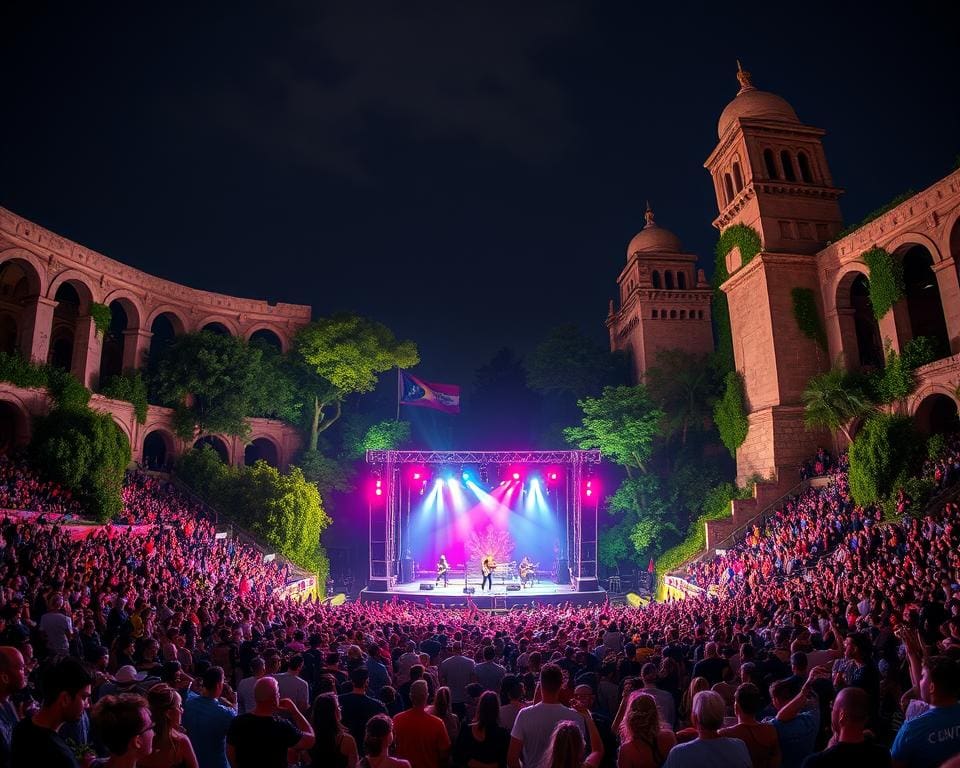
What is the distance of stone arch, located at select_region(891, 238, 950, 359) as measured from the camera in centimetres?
2441

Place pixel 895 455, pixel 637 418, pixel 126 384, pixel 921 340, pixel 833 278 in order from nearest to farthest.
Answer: pixel 895 455
pixel 921 340
pixel 833 278
pixel 126 384
pixel 637 418

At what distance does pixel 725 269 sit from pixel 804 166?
611cm

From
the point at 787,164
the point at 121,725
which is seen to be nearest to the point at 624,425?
the point at 787,164

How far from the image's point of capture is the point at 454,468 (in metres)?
35.1

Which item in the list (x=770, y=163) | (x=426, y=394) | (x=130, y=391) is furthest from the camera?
(x=426, y=394)

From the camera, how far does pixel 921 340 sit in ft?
74.5

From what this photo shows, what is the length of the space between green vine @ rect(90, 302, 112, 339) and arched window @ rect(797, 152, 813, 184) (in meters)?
34.7

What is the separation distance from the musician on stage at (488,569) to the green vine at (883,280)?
19783 millimetres

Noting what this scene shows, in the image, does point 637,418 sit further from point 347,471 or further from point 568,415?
point 347,471

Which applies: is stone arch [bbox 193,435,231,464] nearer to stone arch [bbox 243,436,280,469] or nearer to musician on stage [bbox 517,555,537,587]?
stone arch [bbox 243,436,280,469]

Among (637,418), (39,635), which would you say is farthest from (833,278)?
(39,635)

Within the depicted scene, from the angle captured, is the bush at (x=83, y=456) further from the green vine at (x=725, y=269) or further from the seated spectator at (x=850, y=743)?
the green vine at (x=725, y=269)

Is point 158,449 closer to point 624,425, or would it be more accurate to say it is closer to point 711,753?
point 624,425

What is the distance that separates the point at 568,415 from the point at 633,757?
131 feet
